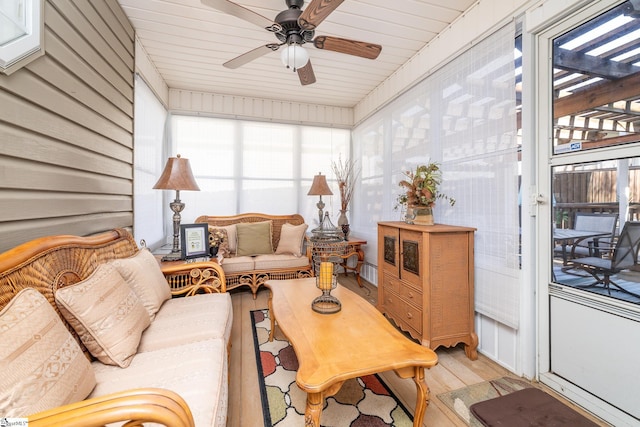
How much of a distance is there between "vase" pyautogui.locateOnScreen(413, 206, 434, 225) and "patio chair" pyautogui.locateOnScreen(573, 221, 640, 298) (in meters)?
1.02

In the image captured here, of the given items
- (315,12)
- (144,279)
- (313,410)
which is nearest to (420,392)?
(313,410)

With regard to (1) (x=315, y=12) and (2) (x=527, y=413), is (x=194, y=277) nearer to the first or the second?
(1) (x=315, y=12)

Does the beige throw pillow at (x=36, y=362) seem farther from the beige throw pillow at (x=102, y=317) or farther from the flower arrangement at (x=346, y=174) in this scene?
the flower arrangement at (x=346, y=174)

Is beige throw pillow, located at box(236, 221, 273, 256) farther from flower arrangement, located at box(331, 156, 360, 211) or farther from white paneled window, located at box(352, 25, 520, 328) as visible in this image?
white paneled window, located at box(352, 25, 520, 328)

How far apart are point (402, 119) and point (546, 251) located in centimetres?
205

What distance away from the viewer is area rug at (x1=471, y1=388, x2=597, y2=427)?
935 mm

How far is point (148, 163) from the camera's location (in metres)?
3.05

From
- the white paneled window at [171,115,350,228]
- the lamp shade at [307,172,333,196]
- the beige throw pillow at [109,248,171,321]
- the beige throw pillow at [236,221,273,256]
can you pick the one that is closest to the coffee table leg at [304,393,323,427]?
the beige throw pillow at [109,248,171,321]

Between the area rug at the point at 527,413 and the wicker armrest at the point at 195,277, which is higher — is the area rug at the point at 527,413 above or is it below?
below

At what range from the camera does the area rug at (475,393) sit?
5.24 feet

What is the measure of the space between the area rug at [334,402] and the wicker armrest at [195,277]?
72cm

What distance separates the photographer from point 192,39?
2695 mm

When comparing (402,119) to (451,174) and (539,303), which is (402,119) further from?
(539,303)

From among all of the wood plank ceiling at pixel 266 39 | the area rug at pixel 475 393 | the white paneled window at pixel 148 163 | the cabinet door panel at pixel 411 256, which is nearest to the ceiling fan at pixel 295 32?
the wood plank ceiling at pixel 266 39
